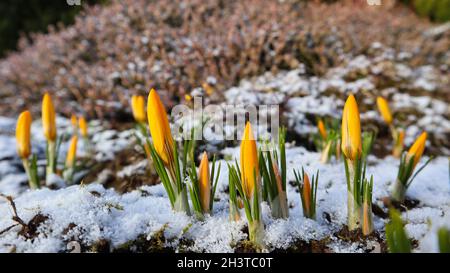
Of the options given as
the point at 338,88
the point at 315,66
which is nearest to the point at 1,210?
the point at 338,88

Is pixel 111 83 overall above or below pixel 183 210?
above

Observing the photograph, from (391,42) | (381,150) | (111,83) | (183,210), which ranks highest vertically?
(391,42)

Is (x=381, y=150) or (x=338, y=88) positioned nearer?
(x=381, y=150)

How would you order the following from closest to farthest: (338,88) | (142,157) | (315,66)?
(142,157), (338,88), (315,66)

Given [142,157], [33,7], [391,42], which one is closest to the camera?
[142,157]

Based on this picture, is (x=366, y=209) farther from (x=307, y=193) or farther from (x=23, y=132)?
(x=23, y=132)

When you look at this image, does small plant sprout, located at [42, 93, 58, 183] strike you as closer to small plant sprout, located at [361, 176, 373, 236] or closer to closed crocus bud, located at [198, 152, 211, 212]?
closed crocus bud, located at [198, 152, 211, 212]

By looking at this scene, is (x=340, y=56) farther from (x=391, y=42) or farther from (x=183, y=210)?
(x=183, y=210)
